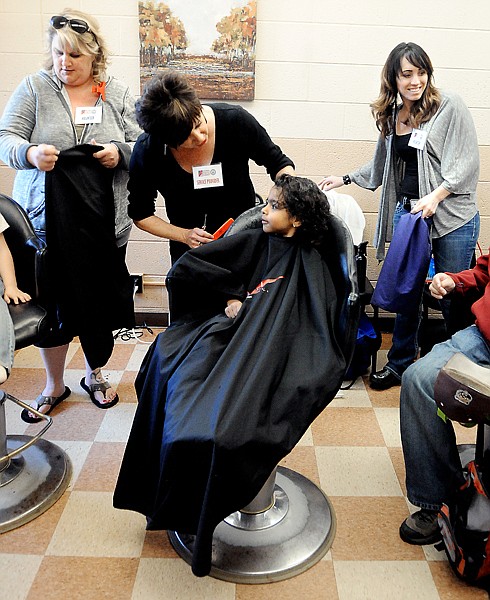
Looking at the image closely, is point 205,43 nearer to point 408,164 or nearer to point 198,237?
point 408,164

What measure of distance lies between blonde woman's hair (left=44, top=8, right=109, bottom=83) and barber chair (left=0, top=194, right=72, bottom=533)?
573 mm

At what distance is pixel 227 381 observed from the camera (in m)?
1.51

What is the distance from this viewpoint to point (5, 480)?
6.52 feet

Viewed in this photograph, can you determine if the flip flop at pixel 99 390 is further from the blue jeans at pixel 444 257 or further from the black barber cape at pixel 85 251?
the blue jeans at pixel 444 257

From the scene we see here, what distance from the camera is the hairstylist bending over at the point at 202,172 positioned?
76.1 inches

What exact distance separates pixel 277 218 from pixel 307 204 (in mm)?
105

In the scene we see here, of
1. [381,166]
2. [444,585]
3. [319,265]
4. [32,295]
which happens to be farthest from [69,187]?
[444,585]

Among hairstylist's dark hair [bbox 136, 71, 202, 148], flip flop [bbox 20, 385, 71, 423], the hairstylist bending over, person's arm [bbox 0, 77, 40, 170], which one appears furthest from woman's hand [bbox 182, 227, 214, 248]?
flip flop [bbox 20, 385, 71, 423]

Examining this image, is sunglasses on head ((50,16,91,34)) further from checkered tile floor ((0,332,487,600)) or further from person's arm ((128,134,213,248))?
checkered tile floor ((0,332,487,600))

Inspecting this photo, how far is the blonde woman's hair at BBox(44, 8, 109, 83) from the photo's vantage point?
6.71 ft

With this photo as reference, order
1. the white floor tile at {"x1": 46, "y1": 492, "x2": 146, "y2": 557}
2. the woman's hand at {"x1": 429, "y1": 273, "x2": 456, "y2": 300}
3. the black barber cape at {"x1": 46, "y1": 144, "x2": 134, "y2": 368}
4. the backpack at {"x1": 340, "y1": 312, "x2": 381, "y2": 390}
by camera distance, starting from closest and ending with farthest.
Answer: the white floor tile at {"x1": 46, "y1": 492, "x2": 146, "y2": 557}, the woman's hand at {"x1": 429, "y1": 273, "x2": 456, "y2": 300}, the black barber cape at {"x1": 46, "y1": 144, "x2": 134, "y2": 368}, the backpack at {"x1": 340, "y1": 312, "x2": 381, "y2": 390}

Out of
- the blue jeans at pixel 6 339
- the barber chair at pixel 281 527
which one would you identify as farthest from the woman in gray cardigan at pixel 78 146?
the barber chair at pixel 281 527

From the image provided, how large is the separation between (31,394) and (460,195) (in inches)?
81.6

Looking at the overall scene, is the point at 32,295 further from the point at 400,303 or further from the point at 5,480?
the point at 400,303
